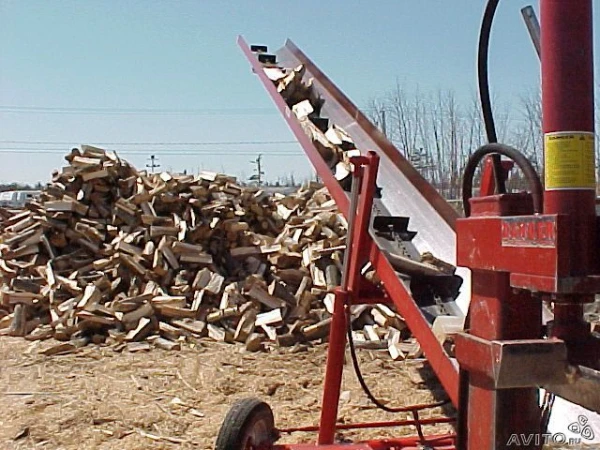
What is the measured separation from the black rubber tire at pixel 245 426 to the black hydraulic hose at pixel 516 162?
2081 millimetres

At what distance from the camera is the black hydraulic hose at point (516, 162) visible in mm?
1751

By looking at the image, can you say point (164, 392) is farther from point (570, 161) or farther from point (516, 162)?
point (570, 161)

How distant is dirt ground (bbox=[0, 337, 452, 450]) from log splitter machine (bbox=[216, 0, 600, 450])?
129 inches

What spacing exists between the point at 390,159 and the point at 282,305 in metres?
2.52

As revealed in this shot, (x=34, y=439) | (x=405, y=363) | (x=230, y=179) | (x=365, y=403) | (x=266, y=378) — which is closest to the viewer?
(x=34, y=439)

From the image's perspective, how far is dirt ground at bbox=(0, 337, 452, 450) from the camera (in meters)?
4.99

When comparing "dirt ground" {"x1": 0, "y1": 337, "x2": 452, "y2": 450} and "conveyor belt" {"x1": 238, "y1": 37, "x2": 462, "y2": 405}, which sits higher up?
"conveyor belt" {"x1": 238, "y1": 37, "x2": 462, "y2": 405}

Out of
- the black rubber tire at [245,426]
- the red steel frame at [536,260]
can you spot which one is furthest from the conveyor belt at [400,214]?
the red steel frame at [536,260]

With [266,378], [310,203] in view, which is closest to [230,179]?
[310,203]

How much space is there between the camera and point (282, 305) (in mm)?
8203

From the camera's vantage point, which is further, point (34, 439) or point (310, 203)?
point (310, 203)

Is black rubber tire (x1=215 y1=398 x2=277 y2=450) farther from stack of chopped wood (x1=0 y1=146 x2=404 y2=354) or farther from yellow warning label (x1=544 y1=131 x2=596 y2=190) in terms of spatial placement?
stack of chopped wood (x1=0 y1=146 x2=404 y2=354)

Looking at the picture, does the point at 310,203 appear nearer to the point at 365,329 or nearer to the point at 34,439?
the point at 365,329

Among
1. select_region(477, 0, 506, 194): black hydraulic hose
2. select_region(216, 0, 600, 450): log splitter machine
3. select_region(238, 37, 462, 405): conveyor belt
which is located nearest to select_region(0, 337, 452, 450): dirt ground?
select_region(238, 37, 462, 405): conveyor belt
